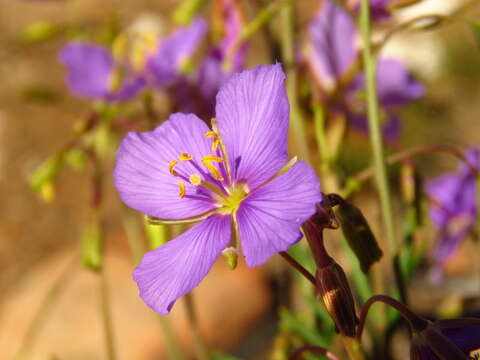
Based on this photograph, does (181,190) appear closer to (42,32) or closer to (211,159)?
(211,159)

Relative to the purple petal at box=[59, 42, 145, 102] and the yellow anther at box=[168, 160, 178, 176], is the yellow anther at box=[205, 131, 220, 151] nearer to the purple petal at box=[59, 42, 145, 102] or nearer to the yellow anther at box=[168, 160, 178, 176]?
the yellow anther at box=[168, 160, 178, 176]

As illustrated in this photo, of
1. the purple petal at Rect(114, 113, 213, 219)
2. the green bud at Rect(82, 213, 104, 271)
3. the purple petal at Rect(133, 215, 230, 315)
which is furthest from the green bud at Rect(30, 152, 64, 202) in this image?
the purple petal at Rect(133, 215, 230, 315)

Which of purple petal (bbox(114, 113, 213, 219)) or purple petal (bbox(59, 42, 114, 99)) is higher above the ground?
purple petal (bbox(59, 42, 114, 99))

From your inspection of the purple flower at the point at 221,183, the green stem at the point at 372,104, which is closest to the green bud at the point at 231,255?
the purple flower at the point at 221,183

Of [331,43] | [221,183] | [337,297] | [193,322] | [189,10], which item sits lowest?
[193,322]

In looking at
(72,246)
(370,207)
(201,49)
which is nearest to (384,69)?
(370,207)

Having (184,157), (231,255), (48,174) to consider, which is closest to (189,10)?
(48,174)

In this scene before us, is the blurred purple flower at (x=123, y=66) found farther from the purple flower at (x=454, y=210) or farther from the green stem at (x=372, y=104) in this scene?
the purple flower at (x=454, y=210)
